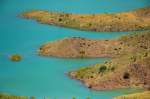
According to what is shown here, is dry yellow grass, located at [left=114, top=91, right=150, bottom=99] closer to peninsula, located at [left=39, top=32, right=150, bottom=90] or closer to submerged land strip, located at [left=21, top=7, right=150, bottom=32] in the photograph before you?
peninsula, located at [left=39, top=32, right=150, bottom=90]

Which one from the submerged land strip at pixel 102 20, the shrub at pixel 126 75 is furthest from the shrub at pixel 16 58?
the submerged land strip at pixel 102 20

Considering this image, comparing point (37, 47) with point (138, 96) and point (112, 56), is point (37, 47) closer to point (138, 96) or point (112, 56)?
point (112, 56)

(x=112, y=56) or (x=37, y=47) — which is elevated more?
(x=37, y=47)

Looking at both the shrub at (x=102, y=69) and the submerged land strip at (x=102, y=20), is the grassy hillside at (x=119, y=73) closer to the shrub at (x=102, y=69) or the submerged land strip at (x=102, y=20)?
the shrub at (x=102, y=69)

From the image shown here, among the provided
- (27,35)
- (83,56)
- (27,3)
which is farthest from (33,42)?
(27,3)

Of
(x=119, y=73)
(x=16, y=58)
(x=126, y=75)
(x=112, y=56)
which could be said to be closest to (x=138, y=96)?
(x=126, y=75)

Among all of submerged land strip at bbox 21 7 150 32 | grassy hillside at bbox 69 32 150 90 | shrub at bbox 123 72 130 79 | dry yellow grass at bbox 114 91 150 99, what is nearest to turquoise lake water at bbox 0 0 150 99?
submerged land strip at bbox 21 7 150 32

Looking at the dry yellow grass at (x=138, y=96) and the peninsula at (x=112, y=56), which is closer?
the dry yellow grass at (x=138, y=96)

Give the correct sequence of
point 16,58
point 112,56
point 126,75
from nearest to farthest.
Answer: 1. point 126,75
2. point 16,58
3. point 112,56
